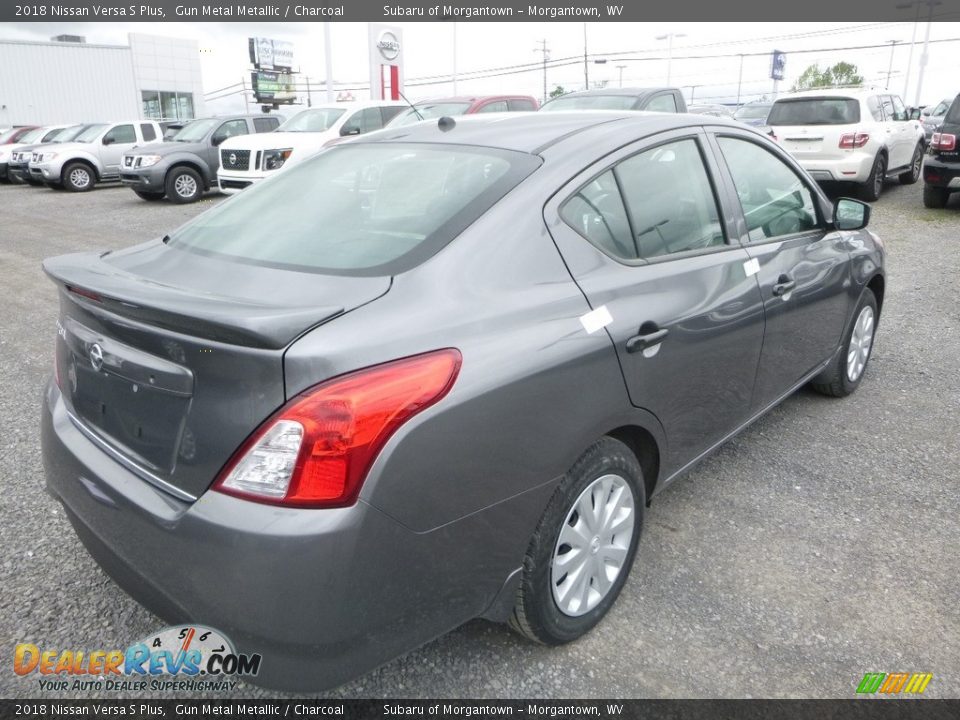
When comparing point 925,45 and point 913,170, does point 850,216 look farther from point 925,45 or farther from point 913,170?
point 925,45

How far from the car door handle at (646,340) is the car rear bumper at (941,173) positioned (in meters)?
10.3

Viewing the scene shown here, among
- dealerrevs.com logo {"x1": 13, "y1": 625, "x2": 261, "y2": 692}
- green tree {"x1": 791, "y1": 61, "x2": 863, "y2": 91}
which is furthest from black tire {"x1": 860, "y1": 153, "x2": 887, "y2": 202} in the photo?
green tree {"x1": 791, "y1": 61, "x2": 863, "y2": 91}

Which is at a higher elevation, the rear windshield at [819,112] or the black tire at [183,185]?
the rear windshield at [819,112]

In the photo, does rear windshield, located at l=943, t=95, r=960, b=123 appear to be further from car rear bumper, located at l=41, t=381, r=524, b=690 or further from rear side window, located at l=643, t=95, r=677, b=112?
car rear bumper, located at l=41, t=381, r=524, b=690

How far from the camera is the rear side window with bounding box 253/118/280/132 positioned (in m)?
16.4

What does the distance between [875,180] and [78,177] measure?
18.3 m

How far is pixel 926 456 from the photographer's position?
12.1 feet

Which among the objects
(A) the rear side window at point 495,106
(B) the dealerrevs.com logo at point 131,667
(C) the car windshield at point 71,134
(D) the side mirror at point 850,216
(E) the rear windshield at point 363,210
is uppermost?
(A) the rear side window at point 495,106

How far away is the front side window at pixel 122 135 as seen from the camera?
19.5m

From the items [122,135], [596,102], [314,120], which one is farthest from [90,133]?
[596,102]

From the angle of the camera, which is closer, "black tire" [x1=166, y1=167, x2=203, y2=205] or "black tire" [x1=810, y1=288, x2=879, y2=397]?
"black tire" [x1=810, y1=288, x2=879, y2=397]

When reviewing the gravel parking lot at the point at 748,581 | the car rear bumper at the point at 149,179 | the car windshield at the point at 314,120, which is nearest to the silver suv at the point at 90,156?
the car rear bumper at the point at 149,179

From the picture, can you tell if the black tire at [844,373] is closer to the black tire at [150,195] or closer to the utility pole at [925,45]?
the black tire at [150,195]

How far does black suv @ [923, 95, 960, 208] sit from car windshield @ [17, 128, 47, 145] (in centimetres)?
2479
